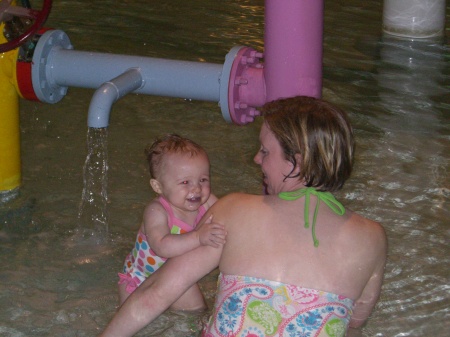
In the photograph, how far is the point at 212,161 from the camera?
3639mm

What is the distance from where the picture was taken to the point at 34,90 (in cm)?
296

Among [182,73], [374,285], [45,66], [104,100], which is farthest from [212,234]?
[45,66]

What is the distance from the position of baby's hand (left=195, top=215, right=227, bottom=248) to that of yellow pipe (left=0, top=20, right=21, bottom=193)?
1273mm

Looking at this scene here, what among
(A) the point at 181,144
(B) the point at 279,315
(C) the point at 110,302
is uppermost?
(A) the point at 181,144

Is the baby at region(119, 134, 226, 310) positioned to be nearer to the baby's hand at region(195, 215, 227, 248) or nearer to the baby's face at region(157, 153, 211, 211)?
the baby's face at region(157, 153, 211, 211)

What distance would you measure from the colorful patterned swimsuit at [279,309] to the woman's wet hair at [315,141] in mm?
238

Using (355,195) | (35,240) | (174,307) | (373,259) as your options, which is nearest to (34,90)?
(35,240)

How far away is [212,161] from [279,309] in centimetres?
182

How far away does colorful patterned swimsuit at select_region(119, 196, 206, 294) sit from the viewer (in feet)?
7.95

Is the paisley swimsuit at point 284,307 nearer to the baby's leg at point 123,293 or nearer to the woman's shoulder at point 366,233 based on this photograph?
the woman's shoulder at point 366,233

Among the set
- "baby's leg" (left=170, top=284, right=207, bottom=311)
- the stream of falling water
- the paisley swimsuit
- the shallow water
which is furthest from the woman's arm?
the stream of falling water

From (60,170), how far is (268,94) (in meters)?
Result: 1.19

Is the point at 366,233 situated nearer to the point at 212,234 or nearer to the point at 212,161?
the point at 212,234

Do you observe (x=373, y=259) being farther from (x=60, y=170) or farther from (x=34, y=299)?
(x=60, y=170)
